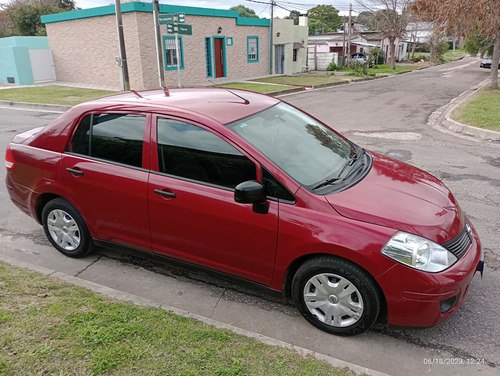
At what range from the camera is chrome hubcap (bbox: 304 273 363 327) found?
293 centimetres

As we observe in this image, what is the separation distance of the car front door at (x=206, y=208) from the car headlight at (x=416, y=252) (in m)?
0.84

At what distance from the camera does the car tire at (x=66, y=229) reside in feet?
13.2

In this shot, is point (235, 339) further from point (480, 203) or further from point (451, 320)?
point (480, 203)

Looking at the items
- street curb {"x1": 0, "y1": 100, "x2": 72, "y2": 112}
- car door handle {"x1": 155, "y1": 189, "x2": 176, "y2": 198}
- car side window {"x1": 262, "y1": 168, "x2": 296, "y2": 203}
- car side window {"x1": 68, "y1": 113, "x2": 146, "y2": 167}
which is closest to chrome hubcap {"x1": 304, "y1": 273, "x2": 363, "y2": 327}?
car side window {"x1": 262, "y1": 168, "x2": 296, "y2": 203}

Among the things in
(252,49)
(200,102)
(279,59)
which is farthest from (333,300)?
(279,59)

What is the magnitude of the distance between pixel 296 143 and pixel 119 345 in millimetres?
2109

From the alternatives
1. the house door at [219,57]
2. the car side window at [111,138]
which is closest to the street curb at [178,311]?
the car side window at [111,138]

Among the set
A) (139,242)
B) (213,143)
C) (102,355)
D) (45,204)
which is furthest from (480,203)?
(45,204)

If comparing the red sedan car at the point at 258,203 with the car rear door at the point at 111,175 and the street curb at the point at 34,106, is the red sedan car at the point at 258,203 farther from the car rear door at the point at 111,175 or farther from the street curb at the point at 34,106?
the street curb at the point at 34,106

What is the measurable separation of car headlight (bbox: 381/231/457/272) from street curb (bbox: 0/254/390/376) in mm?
759

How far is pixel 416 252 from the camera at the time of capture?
2.74 metres

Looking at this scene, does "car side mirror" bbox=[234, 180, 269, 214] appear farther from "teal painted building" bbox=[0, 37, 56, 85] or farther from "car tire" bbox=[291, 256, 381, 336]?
"teal painted building" bbox=[0, 37, 56, 85]

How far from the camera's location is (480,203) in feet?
18.2

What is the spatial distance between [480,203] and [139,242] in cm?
457
